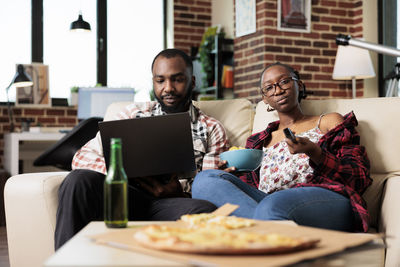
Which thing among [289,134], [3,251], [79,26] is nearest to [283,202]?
[289,134]

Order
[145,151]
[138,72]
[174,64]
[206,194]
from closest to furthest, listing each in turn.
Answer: [145,151], [206,194], [174,64], [138,72]

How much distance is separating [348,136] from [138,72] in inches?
152

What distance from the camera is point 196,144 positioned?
2.23 metres

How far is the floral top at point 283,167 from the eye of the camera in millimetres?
2047

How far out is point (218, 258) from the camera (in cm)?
91

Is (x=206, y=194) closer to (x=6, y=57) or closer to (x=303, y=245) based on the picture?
(x=303, y=245)

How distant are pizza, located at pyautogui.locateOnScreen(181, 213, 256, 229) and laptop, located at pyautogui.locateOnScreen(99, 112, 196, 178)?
1.52 ft

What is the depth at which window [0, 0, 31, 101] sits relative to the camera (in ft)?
16.8

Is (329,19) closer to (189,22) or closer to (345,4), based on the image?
(345,4)

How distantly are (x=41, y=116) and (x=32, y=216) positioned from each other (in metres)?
3.34

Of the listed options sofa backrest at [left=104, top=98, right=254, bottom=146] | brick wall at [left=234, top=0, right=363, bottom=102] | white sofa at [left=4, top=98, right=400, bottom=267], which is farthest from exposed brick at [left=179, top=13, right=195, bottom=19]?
white sofa at [left=4, top=98, right=400, bottom=267]

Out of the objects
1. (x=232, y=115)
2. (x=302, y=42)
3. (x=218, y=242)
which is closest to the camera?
(x=218, y=242)

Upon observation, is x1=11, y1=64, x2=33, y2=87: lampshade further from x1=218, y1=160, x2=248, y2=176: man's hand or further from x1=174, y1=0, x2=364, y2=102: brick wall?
x1=218, y1=160, x2=248, y2=176: man's hand

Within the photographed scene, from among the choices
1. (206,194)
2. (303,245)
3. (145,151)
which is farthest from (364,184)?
(303,245)
